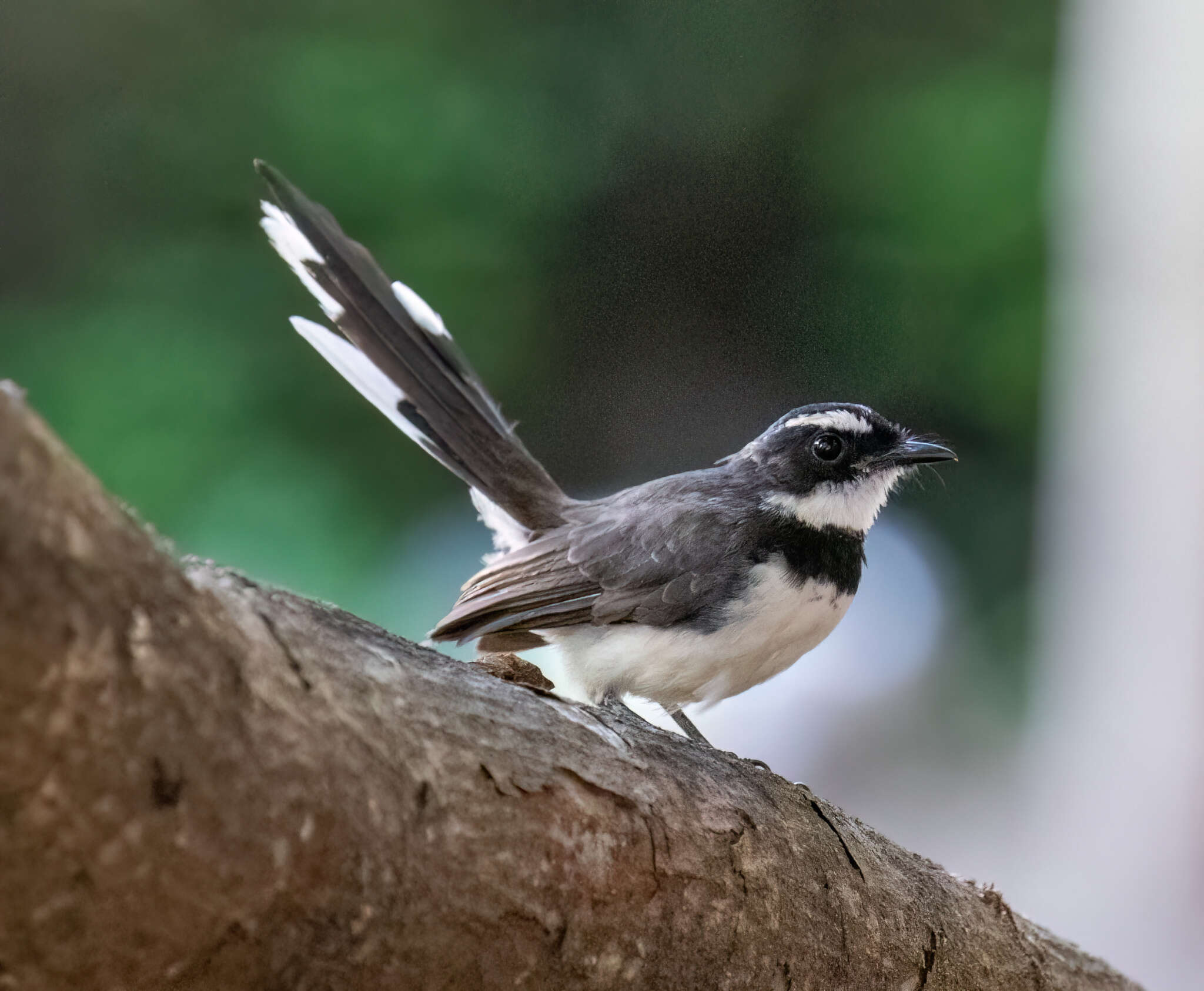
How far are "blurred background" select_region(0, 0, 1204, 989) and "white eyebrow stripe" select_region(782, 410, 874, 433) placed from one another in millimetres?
1580

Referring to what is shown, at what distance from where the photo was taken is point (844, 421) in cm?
246

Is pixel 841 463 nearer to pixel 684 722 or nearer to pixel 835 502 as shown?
pixel 835 502

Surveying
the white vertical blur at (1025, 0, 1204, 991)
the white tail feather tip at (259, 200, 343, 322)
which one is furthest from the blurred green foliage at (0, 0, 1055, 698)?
the white tail feather tip at (259, 200, 343, 322)

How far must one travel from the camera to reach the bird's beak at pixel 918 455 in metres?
2.43

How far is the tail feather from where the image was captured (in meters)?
2.17

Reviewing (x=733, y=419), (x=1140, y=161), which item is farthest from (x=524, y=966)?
(x=1140, y=161)

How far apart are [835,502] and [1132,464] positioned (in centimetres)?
362

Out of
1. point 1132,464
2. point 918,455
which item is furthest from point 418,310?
point 1132,464

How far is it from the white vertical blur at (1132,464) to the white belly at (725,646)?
349cm

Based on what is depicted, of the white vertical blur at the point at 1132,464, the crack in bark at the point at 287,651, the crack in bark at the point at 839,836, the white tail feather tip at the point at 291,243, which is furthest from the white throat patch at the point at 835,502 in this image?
the white vertical blur at the point at 1132,464

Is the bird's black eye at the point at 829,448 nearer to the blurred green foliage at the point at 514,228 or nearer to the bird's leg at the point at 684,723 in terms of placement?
the bird's leg at the point at 684,723

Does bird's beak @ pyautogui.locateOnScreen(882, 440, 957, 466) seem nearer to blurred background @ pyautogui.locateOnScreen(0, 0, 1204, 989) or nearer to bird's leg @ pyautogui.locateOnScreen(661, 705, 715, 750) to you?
bird's leg @ pyautogui.locateOnScreen(661, 705, 715, 750)

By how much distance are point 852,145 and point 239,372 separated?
2.82 m

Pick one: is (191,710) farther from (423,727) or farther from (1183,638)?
(1183,638)
